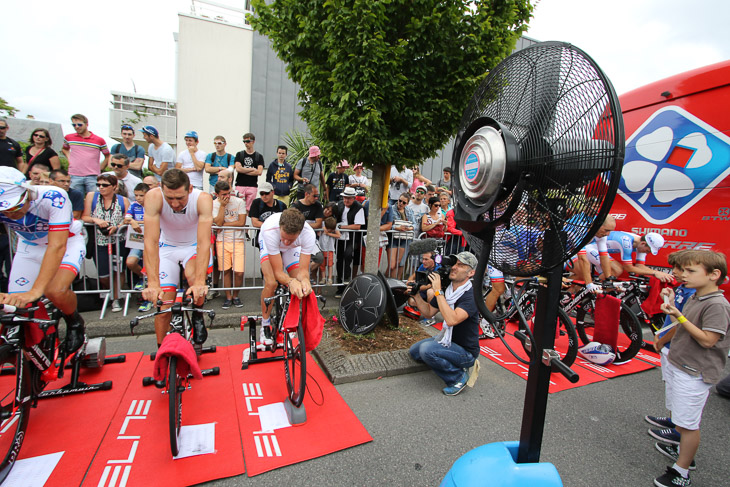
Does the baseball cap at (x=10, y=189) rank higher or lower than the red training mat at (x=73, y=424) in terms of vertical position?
higher

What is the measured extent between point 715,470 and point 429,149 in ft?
13.0

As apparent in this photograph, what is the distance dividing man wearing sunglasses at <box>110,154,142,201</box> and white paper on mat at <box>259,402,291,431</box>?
5086 millimetres

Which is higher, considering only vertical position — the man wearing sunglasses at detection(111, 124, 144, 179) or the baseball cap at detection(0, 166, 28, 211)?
the man wearing sunglasses at detection(111, 124, 144, 179)

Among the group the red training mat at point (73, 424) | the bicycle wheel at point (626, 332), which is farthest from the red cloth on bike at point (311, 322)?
the bicycle wheel at point (626, 332)

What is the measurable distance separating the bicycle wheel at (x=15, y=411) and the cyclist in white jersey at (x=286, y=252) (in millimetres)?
1935

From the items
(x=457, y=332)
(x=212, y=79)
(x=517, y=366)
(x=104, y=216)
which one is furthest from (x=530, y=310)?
(x=212, y=79)

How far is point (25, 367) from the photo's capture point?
2625 mm

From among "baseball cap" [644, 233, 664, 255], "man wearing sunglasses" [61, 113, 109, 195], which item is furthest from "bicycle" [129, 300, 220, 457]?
"baseball cap" [644, 233, 664, 255]

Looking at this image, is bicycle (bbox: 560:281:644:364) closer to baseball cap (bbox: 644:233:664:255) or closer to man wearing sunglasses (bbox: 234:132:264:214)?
baseball cap (bbox: 644:233:664:255)

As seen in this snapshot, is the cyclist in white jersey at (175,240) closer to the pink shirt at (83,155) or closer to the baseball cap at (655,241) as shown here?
the pink shirt at (83,155)

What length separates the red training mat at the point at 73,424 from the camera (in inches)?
95.9

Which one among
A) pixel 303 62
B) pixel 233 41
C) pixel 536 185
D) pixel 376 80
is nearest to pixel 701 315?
pixel 536 185

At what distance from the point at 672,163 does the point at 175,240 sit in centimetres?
691

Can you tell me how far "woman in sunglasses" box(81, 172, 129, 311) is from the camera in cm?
506
